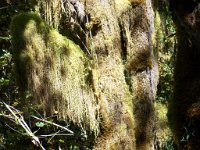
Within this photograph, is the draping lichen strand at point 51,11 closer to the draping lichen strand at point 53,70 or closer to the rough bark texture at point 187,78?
the draping lichen strand at point 53,70

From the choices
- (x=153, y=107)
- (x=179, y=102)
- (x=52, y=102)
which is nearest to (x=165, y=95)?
(x=153, y=107)

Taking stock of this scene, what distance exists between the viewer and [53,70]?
5105 millimetres

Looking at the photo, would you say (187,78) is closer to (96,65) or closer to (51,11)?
(96,65)

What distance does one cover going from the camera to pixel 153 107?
604 centimetres

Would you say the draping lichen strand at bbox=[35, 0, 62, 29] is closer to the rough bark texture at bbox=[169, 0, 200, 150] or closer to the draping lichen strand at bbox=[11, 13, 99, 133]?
the draping lichen strand at bbox=[11, 13, 99, 133]

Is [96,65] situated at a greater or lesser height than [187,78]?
greater

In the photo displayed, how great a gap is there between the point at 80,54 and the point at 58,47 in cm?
31

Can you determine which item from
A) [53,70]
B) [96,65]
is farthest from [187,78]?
[96,65]

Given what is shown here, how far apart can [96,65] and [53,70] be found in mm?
717

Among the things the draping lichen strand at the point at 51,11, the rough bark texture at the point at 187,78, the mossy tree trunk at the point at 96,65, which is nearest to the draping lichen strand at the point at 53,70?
the mossy tree trunk at the point at 96,65

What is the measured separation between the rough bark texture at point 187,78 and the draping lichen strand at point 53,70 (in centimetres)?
183

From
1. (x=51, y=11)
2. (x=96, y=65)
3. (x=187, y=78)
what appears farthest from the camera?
(x=51, y=11)

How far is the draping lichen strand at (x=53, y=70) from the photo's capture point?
501cm

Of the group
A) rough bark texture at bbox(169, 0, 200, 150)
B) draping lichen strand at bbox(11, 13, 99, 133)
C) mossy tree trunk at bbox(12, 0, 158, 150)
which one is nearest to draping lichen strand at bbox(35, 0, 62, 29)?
mossy tree trunk at bbox(12, 0, 158, 150)
